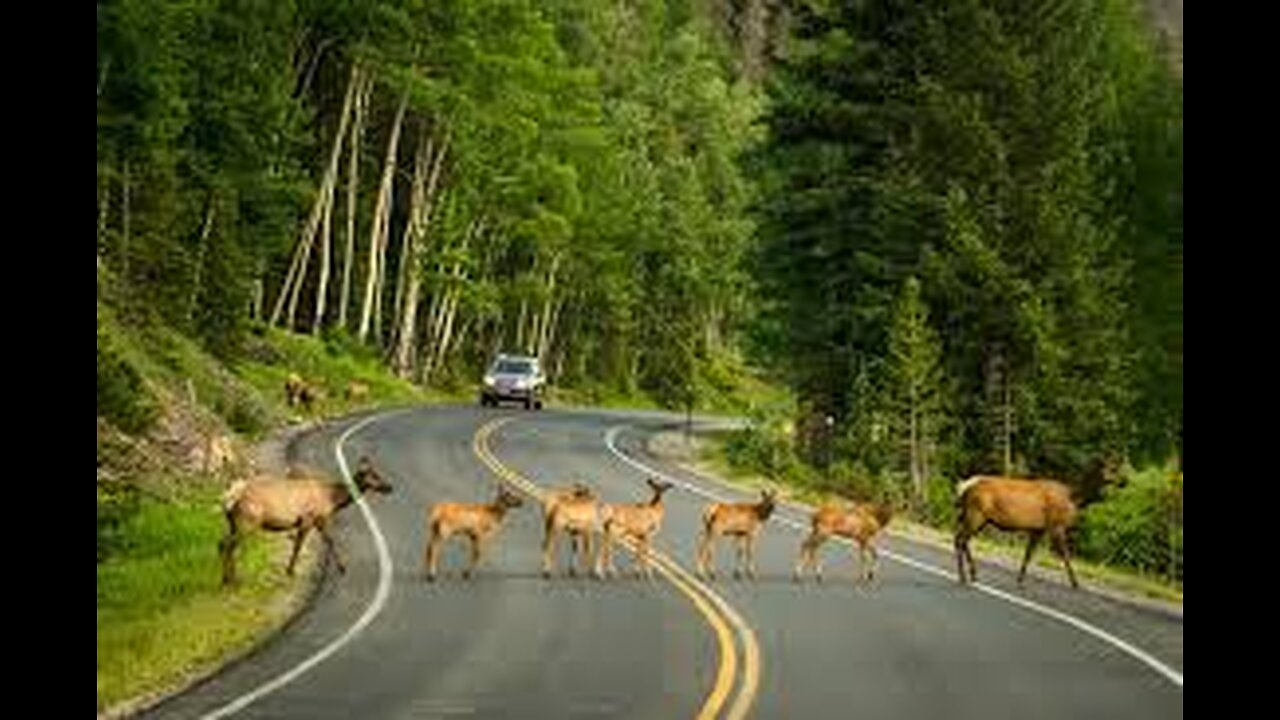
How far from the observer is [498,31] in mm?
65375

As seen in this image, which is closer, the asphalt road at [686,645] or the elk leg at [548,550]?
the asphalt road at [686,645]

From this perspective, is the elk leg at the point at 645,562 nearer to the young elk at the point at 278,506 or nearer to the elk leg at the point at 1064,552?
the young elk at the point at 278,506

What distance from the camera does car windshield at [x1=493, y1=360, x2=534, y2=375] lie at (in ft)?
193

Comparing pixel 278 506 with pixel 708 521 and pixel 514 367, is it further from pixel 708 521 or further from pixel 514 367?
pixel 514 367

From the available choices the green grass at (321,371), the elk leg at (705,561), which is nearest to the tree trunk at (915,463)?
the elk leg at (705,561)

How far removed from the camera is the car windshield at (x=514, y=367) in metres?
58.9

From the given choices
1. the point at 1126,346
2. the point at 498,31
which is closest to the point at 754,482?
the point at 1126,346

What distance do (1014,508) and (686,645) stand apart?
24.6 feet

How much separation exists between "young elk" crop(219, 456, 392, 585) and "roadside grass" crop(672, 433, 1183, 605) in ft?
33.8

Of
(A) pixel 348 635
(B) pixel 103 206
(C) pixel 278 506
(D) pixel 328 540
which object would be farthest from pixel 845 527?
(B) pixel 103 206

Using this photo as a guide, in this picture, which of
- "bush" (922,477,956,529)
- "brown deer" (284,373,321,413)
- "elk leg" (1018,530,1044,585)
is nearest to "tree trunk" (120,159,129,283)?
"brown deer" (284,373,321,413)

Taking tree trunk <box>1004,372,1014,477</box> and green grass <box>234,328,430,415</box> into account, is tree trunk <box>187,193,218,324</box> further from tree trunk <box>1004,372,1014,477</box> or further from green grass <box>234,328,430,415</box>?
tree trunk <box>1004,372,1014,477</box>

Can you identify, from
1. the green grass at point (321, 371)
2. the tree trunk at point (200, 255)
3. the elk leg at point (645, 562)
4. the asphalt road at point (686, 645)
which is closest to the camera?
the asphalt road at point (686, 645)
